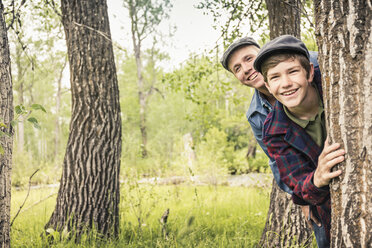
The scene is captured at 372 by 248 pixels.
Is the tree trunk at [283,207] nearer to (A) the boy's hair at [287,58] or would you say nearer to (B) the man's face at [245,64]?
(B) the man's face at [245,64]

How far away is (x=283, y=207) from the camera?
3.37 m

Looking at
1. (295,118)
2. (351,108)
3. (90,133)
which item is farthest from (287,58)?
(90,133)

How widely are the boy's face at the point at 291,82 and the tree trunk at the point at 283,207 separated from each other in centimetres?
195

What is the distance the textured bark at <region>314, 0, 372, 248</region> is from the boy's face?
0.22m

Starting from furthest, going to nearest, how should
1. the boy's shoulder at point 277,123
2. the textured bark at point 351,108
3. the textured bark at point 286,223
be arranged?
the textured bark at point 286,223 → the boy's shoulder at point 277,123 → the textured bark at point 351,108

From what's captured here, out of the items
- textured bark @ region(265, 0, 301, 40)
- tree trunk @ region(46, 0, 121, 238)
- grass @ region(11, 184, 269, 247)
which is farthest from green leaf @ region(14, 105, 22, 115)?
textured bark @ region(265, 0, 301, 40)

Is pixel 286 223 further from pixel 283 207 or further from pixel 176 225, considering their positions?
pixel 176 225

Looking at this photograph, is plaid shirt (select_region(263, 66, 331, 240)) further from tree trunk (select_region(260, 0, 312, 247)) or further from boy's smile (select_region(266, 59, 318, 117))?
tree trunk (select_region(260, 0, 312, 247))

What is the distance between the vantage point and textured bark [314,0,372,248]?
4.10 ft

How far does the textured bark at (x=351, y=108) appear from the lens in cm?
125

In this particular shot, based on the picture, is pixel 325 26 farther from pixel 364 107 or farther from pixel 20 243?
pixel 20 243

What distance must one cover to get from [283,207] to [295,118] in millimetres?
1923

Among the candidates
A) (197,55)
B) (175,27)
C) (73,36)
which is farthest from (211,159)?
(175,27)

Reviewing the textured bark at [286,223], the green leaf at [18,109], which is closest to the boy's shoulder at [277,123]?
the green leaf at [18,109]
